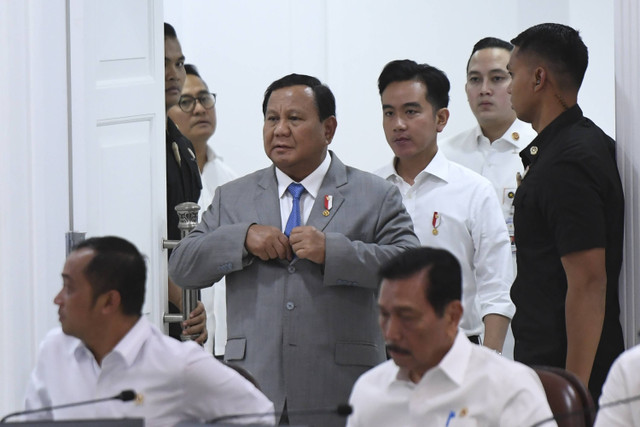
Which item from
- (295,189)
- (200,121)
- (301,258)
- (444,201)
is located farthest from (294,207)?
(200,121)

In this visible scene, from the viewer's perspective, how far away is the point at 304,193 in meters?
3.06

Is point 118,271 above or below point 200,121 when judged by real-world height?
below

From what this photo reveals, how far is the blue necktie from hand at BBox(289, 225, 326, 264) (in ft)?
0.47

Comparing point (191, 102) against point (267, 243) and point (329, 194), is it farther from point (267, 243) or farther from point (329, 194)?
point (267, 243)

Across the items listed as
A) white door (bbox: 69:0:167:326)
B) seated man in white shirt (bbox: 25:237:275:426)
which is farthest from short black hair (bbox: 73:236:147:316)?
white door (bbox: 69:0:167:326)

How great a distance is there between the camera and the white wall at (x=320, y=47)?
19.0 ft

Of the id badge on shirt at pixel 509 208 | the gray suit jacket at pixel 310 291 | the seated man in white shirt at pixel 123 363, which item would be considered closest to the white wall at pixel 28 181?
the gray suit jacket at pixel 310 291

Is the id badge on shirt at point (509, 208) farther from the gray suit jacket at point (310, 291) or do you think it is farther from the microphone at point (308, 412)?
the microphone at point (308, 412)

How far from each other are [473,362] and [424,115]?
5.27 feet

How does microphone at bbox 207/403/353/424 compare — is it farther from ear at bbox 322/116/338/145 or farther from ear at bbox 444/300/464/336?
ear at bbox 322/116/338/145

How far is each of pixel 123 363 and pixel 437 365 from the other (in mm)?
621

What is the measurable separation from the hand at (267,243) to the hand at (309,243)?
1.2 inches

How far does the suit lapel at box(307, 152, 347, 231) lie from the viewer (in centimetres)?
299

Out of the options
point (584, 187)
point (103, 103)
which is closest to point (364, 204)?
point (584, 187)
